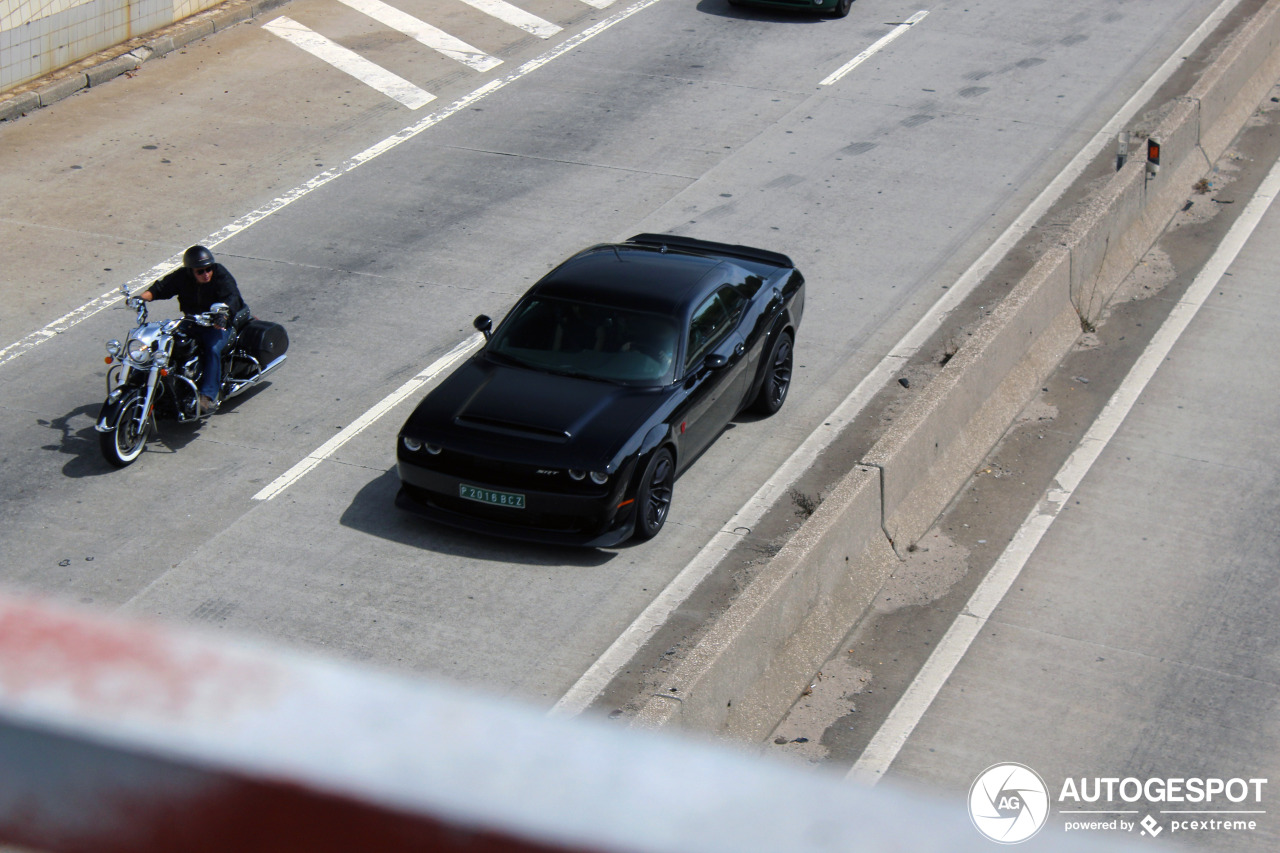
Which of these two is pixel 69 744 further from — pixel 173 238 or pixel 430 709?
pixel 173 238

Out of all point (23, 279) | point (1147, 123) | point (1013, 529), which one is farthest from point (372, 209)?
point (1147, 123)


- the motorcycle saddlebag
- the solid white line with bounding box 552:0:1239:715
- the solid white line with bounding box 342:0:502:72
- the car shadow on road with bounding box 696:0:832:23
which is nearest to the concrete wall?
the solid white line with bounding box 552:0:1239:715

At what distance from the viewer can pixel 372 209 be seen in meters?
14.9

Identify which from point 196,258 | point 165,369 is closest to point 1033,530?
point 165,369

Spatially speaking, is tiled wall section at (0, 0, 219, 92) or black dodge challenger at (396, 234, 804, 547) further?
tiled wall section at (0, 0, 219, 92)

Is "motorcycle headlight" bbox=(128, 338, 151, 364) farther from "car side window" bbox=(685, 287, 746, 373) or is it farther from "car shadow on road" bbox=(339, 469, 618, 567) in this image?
"car side window" bbox=(685, 287, 746, 373)

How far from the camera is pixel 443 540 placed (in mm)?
9516

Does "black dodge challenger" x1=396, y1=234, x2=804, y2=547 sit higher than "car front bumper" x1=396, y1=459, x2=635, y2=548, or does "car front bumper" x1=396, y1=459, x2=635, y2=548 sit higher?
"black dodge challenger" x1=396, y1=234, x2=804, y2=547

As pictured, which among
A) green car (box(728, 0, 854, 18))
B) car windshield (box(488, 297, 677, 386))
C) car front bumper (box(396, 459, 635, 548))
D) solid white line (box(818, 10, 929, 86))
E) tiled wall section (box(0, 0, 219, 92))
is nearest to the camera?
car front bumper (box(396, 459, 635, 548))

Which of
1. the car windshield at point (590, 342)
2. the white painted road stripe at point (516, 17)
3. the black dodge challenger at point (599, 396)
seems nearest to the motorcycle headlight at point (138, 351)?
the black dodge challenger at point (599, 396)

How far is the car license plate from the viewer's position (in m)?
9.06

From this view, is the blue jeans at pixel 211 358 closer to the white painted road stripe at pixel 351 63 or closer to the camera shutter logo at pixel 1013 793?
the camera shutter logo at pixel 1013 793

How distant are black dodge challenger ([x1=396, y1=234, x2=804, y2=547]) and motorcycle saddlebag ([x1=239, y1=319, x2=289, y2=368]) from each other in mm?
1866

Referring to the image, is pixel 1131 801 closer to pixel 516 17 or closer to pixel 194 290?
pixel 194 290
